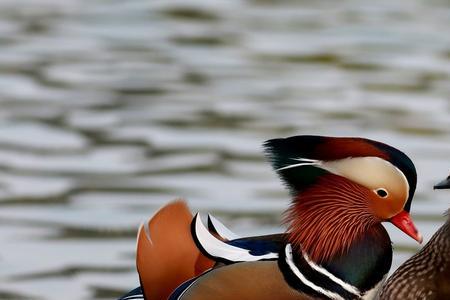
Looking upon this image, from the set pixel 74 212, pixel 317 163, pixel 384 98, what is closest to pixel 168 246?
pixel 317 163

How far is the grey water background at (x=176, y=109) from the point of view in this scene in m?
7.33

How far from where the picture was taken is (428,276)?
16.0ft

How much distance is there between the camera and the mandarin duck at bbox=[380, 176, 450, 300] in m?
4.86

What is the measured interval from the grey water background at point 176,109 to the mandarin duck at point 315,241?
145 cm

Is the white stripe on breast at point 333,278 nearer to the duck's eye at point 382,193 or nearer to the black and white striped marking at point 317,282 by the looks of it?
the black and white striped marking at point 317,282

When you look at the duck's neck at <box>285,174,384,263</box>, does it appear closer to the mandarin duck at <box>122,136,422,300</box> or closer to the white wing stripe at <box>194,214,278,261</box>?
the mandarin duck at <box>122,136,422,300</box>

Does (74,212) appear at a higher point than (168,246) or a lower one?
lower

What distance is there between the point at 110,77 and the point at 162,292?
5025 millimetres

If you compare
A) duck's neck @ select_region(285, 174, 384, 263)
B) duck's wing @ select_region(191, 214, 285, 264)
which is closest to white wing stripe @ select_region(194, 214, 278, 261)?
duck's wing @ select_region(191, 214, 285, 264)

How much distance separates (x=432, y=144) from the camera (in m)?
8.70

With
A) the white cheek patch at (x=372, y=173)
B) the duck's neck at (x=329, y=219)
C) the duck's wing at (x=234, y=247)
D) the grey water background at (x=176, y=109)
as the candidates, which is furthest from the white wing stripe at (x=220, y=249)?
the grey water background at (x=176, y=109)

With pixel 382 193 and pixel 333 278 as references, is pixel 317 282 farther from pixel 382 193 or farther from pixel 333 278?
pixel 382 193

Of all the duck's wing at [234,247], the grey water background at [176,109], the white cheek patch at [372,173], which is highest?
the white cheek patch at [372,173]

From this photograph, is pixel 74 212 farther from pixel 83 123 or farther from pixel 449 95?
pixel 449 95
